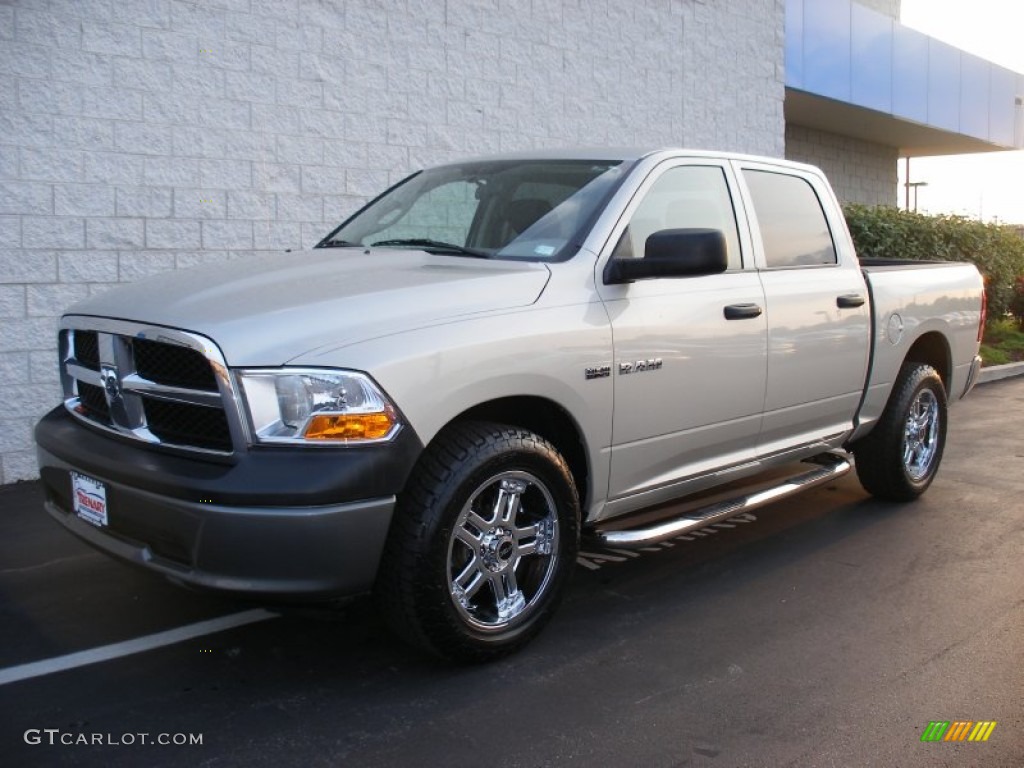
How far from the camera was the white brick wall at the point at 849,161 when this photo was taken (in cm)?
1838

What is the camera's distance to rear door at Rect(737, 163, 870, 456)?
498cm

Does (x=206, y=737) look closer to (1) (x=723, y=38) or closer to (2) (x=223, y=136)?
(2) (x=223, y=136)

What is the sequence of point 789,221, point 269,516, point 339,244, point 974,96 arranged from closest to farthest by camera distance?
point 269,516 < point 339,244 < point 789,221 < point 974,96

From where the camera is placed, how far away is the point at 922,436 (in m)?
6.44

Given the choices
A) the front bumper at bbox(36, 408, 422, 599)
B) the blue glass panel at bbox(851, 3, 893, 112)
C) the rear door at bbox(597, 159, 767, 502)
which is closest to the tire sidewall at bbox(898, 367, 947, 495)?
the rear door at bbox(597, 159, 767, 502)

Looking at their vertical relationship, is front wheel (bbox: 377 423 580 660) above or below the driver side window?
below

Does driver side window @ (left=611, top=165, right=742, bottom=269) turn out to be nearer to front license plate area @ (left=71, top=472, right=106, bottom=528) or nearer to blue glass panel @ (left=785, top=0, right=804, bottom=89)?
front license plate area @ (left=71, top=472, right=106, bottom=528)

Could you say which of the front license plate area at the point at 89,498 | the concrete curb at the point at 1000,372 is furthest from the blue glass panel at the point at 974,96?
the front license plate area at the point at 89,498

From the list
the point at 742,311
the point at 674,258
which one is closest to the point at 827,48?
the point at 742,311

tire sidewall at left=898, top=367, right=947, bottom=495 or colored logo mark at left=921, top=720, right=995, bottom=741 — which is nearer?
colored logo mark at left=921, top=720, right=995, bottom=741

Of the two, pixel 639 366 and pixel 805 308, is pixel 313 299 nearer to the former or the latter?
pixel 639 366

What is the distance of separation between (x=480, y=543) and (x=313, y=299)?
1.05 meters

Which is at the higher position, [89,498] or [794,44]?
[794,44]

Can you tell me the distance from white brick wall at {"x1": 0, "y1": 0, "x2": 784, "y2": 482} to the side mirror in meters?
4.23
